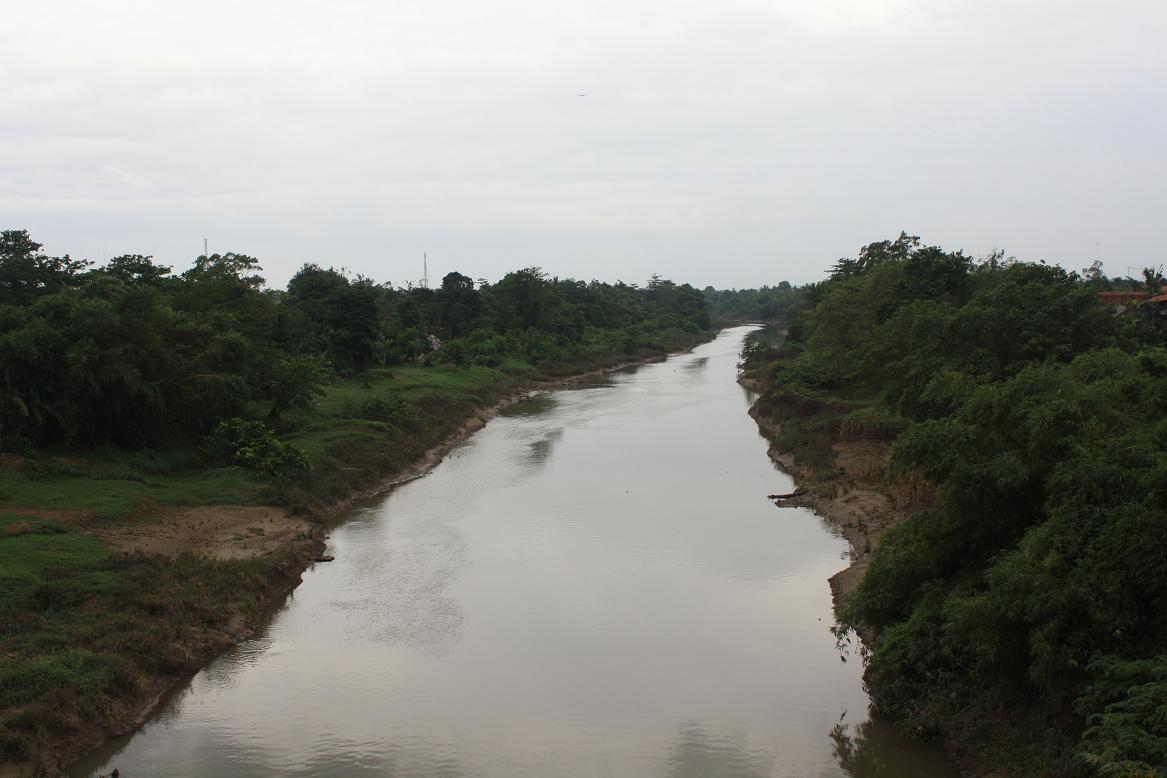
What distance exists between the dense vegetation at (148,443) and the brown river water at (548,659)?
99cm

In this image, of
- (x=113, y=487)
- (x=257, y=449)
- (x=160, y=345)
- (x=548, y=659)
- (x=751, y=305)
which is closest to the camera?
(x=548, y=659)

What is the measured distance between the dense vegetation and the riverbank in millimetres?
40

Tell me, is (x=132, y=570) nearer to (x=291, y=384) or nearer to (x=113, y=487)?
(x=113, y=487)

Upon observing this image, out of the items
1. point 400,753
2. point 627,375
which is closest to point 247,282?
point 400,753

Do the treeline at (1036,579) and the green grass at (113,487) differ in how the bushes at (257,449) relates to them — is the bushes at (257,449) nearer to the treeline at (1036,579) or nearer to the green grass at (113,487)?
the green grass at (113,487)

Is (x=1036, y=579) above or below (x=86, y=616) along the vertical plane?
above

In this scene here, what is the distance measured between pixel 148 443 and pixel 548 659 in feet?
48.7

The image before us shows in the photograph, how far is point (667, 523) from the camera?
23250mm

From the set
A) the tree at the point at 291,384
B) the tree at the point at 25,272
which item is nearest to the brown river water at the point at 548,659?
the tree at the point at 291,384

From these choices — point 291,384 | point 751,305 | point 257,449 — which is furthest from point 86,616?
point 751,305

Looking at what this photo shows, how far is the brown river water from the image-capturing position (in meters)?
11.9

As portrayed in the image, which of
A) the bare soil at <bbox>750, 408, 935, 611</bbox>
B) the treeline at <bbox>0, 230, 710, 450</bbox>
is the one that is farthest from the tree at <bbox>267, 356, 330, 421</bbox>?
the bare soil at <bbox>750, 408, 935, 611</bbox>

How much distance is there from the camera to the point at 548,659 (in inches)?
588

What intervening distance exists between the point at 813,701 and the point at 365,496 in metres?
16.4
